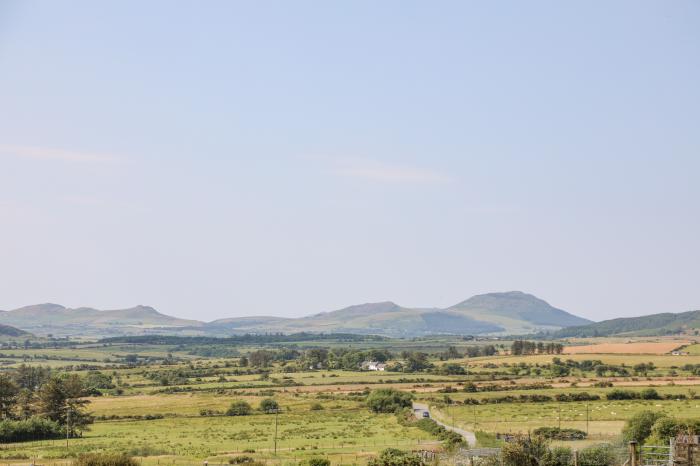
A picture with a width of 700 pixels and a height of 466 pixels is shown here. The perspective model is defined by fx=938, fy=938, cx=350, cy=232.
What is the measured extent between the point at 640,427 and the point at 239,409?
49.3 metres

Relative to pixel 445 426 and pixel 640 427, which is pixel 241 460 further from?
pixel 445 426

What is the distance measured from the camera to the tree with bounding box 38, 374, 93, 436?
84438 mm

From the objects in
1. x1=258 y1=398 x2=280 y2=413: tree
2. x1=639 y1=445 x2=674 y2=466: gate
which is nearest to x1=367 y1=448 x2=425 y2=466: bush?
x1=639 y1=445 x2=674 y2=466: gate

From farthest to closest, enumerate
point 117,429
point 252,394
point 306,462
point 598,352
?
1. point 598,352
2. point 252,394
3. point 117,429
4. point 306,462

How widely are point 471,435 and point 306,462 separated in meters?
24.9

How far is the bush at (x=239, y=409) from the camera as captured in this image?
9744cm

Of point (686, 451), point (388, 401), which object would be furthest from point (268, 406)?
point (686, 451)

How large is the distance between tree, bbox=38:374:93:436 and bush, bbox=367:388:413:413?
29.1 metres

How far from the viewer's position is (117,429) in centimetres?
8369

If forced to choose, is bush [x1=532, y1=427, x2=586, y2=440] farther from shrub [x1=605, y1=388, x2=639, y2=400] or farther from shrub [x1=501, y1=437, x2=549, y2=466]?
shrub [x1=605, y1=388, x2=639, y2=400]

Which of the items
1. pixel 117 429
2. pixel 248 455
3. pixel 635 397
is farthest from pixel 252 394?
pixel 248 455

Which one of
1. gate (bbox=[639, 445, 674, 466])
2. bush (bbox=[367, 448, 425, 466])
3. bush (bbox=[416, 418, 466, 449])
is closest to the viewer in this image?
gate (bbox=[639, 445, 674, 466])

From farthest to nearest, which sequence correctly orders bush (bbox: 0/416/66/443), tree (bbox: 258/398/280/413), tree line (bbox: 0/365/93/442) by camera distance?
tree (bbox: 258/398/280/413)
tree line (bbox: 0/365/93/442)
bush (bbox: 0/416/66/443)

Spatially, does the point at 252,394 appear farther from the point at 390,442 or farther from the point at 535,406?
the point at 390,442
